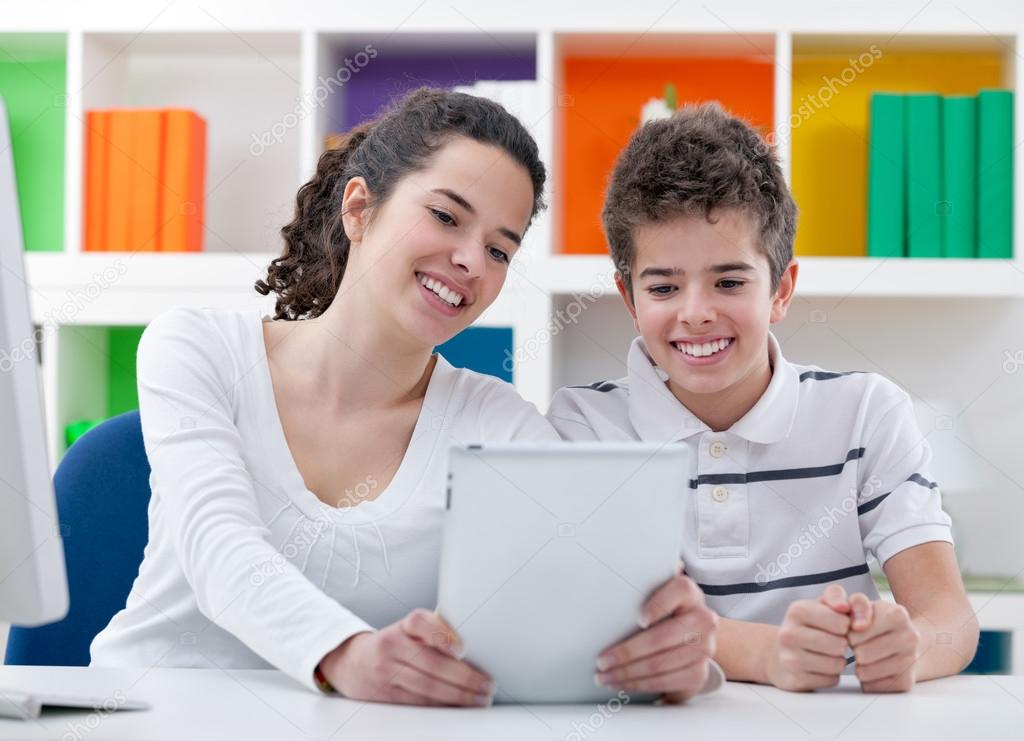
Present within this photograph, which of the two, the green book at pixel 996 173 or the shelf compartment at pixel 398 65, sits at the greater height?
the shelf compartment at pixel 398 65

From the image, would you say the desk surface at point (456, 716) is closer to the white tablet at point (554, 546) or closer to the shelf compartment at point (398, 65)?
the white tablet at point (554, 546)

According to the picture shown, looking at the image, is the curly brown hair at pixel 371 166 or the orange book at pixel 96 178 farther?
the orange book at pixel 96 178

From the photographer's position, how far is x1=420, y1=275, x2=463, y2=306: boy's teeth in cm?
145

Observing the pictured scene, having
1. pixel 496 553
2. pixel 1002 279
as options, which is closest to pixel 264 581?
pixel 496 553

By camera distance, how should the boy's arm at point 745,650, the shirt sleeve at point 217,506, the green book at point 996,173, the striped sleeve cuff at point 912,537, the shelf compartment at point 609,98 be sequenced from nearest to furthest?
the shirt sleeve at point 217,506, the boy's arm at point 745,650, the striped sleeve cuff at point 912,537, the green book at point 996,173, the shelf compartment at point 609,98

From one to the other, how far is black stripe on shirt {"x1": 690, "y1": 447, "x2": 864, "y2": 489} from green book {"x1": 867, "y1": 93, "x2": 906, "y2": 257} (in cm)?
121

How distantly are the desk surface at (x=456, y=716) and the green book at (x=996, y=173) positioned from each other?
1.70m

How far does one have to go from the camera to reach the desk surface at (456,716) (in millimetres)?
847

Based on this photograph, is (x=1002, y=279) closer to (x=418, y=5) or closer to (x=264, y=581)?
(x=418, y=5)

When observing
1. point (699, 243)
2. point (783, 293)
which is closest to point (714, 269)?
point (699, 243)

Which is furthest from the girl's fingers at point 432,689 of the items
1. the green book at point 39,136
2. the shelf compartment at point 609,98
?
the green book at point 39,136

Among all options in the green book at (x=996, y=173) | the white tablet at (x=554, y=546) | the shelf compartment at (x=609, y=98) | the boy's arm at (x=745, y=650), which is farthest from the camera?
the shelf compartment at (x=609, y=98)

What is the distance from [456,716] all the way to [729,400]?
2.57ft

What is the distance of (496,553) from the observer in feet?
2.95
